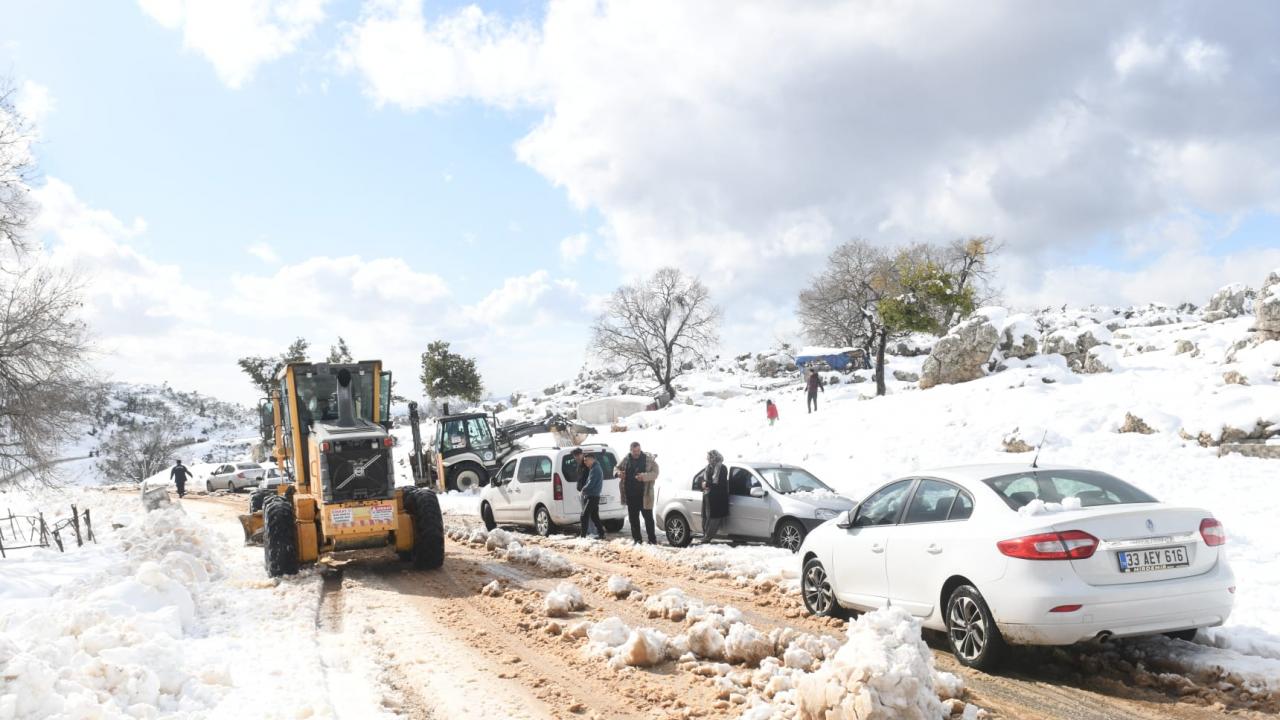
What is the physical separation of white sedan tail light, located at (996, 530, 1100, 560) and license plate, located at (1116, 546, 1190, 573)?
0.71 feet

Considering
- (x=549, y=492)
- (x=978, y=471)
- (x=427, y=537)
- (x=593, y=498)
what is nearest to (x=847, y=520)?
(x=978, y=471)

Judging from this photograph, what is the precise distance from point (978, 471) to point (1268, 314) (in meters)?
20.5

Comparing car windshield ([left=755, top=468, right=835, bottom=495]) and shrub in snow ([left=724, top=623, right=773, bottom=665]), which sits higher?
car windshield ([left=755, top=468, right=835, bottom=495])

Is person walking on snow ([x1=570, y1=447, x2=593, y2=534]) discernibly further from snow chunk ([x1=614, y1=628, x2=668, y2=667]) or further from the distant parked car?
the distant parked car

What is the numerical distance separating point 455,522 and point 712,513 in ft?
24.5

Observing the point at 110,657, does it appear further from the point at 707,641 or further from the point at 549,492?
the point at 549,492

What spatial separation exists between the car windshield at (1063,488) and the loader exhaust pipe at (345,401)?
8685mm

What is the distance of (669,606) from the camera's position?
7.75 meters

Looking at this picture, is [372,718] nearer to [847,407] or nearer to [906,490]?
[906,490]

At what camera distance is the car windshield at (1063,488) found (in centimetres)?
592

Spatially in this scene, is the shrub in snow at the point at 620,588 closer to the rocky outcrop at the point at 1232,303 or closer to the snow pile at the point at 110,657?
the snow pile at the point at 110,657

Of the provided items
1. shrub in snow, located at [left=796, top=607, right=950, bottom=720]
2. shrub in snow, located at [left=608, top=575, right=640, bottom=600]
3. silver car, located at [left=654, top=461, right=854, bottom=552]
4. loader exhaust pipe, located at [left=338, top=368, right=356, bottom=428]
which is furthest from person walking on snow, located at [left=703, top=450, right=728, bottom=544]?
shrub in snow, located at [left=796, top=607, right=950, bottom=720]

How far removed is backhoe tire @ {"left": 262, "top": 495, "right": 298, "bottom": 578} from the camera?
1092cm

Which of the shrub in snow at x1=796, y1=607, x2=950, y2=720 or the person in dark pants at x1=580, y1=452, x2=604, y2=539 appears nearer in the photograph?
the shrub in snow at x1=796, y1=607, x2=950, y2=720
